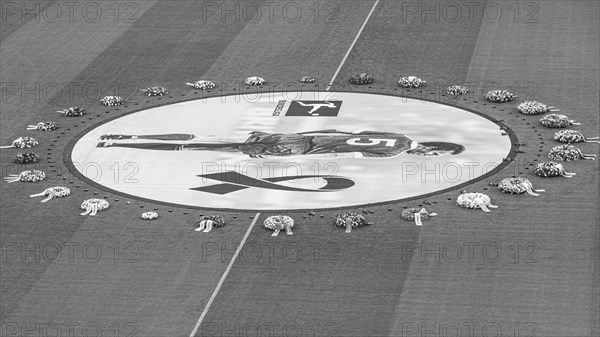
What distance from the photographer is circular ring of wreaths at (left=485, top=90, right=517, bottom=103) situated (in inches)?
5162

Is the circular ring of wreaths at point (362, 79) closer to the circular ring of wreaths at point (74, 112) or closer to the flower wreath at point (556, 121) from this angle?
the flower wreath at point (556, 121)

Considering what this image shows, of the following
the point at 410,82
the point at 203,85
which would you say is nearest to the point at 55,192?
the point at 203,85

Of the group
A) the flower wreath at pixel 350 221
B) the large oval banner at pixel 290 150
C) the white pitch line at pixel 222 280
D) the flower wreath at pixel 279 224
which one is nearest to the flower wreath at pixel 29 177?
the large oval banner at pixel 290 150

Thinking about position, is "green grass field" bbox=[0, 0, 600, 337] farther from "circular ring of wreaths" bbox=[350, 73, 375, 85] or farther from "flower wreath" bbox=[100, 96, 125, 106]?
"flower wreath" bbox=[100, 96, 125, 106]

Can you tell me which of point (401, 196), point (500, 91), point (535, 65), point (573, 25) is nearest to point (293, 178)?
point (401, 196)

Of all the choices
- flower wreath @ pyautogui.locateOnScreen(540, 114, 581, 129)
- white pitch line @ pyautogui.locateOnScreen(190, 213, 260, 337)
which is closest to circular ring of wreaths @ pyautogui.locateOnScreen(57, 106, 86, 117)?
white pitch line @ pyautogui.locateOnScreen(190, 213, 260, 337)

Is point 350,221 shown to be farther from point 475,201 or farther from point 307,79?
point 307,79

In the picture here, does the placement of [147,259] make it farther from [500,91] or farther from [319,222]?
[500,91]

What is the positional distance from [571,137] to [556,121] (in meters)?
4.17

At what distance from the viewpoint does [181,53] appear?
149500 millimetres

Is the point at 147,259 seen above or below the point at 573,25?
below

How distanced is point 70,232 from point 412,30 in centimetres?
5875

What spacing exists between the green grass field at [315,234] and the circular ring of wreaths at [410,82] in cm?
114

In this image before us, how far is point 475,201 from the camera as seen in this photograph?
107 m
